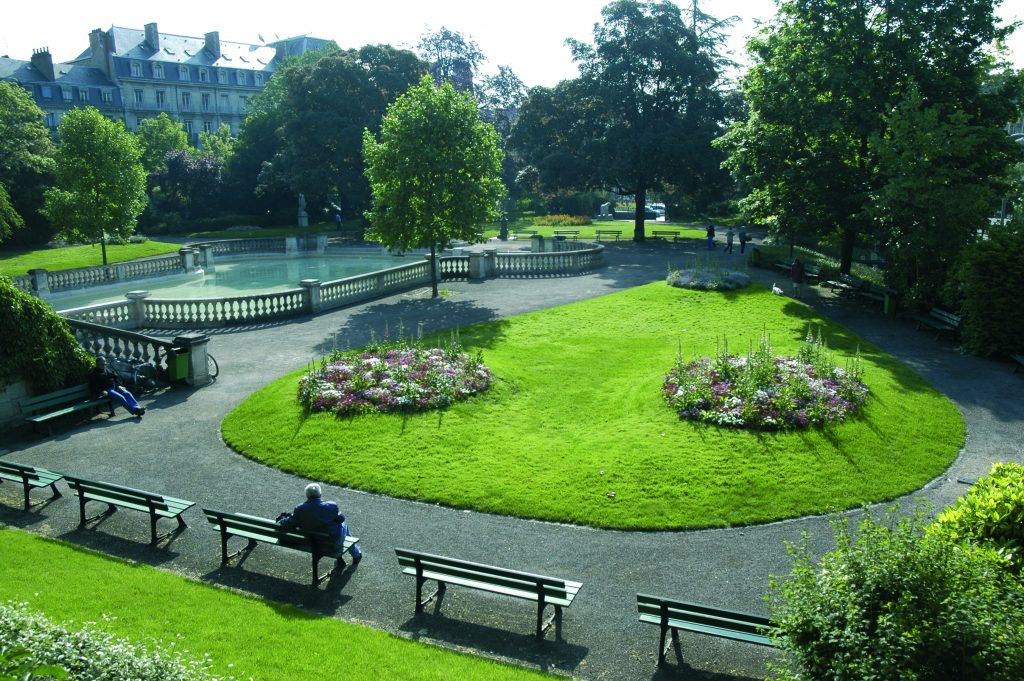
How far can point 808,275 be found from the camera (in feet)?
121

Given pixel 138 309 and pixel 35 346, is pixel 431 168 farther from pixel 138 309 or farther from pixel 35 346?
pixel 35 346

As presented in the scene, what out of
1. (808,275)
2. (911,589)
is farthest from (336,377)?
(808,275)

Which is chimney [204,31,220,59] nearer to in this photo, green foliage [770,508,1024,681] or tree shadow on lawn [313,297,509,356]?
tree shadow on lawn [313,297,509,356]

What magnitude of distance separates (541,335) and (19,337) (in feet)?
50.9

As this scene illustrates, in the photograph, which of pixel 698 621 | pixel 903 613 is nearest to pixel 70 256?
pixel 698 621

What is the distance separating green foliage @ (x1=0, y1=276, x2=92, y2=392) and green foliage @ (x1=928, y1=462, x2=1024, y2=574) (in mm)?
18806

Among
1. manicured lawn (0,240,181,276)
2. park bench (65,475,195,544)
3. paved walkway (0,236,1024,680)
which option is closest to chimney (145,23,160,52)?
manicured lawn (0,240,181,276)

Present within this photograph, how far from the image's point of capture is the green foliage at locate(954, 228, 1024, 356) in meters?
22.6

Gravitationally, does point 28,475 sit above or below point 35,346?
below

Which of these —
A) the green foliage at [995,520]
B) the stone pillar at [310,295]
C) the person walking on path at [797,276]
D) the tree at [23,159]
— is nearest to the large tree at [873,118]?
the person walking on path at [797,276]

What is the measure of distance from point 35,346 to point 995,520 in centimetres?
1944

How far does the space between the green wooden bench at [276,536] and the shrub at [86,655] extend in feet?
13.1

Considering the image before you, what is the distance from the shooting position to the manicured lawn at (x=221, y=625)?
8844 mm

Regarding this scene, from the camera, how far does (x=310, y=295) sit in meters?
30.9
